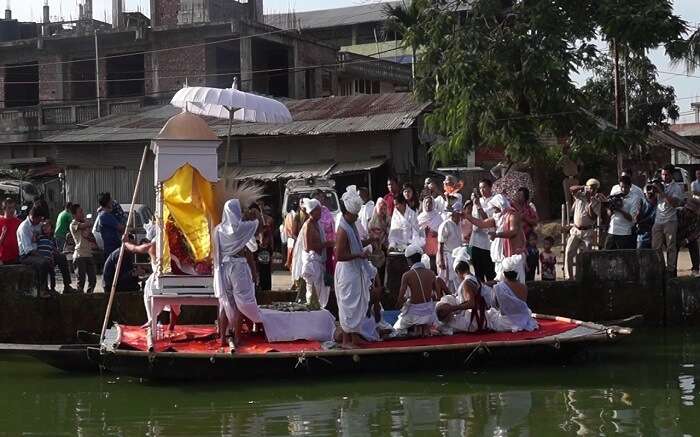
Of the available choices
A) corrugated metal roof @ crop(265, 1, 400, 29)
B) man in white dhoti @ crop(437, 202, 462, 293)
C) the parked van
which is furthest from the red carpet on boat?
corrugated metal roof @ crop(265, 1, 400, 29)

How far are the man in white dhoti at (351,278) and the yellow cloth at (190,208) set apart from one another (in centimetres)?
168

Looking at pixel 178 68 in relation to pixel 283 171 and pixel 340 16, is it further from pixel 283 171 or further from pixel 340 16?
pixel 340 16

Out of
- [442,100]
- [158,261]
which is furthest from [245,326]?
[442,100]

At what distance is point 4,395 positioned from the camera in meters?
11.5

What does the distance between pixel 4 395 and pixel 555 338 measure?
633 cm

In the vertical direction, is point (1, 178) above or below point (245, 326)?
above

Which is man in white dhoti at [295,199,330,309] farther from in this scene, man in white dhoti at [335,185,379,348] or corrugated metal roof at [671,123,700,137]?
corrugated metal roof at [671,123,700,137]

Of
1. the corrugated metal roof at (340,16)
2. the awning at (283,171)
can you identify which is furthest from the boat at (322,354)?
the corrugated metal roof at (340,16)

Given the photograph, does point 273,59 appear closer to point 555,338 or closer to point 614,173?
point 614,173

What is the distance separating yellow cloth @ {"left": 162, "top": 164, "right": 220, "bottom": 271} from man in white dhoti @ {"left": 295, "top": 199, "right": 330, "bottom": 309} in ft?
4.06

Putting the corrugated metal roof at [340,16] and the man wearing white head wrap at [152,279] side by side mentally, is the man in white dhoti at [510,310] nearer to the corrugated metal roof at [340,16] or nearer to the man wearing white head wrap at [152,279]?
the man wearing white head wrap at [152,279]

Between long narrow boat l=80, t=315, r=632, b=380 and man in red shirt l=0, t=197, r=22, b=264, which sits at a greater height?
man in red shirt l=0, t=197, r=22, b=264

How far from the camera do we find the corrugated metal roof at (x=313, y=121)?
2538cm

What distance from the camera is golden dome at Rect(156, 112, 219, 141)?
11.9 m
